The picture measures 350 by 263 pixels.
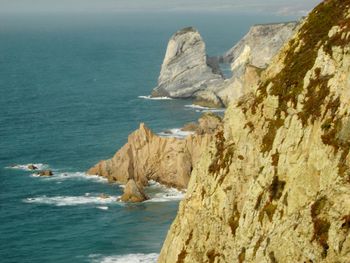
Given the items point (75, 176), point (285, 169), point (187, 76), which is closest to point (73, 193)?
point (75, 176)

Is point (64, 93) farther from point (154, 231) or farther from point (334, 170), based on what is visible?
point (334, 170)

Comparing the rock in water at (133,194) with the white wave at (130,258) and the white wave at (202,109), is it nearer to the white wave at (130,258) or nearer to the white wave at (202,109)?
the white wave at (130,258)

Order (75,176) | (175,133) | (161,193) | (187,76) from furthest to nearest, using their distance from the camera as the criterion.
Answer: (187,76) < (175,133) < (75,176) < (161,193)

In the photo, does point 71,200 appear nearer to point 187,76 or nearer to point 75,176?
point 75,176

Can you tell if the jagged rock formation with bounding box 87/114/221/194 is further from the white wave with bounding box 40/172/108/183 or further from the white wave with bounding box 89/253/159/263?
the white wave with bounding box 89/253/159/263

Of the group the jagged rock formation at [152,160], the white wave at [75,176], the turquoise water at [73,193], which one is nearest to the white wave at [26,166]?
the turquoise water at [73,193]

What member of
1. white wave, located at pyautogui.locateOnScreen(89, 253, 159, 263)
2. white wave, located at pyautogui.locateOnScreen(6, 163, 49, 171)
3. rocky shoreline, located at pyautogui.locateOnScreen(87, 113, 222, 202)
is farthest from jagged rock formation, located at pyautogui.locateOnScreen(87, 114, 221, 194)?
white wave, located at pyautogui.locateOnScreen(89, 253, 159, 263)
